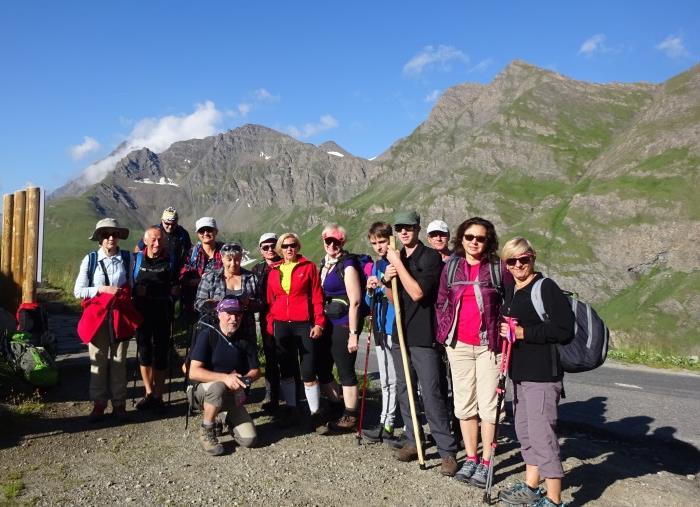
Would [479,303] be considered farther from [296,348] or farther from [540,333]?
[296,348]

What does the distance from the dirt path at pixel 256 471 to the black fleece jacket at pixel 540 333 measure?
4.51 feet

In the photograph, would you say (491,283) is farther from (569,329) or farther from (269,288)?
(269,288)

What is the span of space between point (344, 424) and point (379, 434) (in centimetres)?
49

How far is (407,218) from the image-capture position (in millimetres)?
5844

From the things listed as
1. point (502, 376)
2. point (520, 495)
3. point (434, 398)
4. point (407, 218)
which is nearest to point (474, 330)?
point (502, 376)

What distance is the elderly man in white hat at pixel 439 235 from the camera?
652cm

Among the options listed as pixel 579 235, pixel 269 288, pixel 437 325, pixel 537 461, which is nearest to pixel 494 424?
pixel 537 461

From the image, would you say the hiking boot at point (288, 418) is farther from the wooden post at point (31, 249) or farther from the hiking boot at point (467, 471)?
the wooden post at point (31, 249)

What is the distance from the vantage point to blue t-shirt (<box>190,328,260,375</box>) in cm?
641

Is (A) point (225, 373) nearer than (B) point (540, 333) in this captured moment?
No

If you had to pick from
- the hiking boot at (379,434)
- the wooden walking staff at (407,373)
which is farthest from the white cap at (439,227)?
the hiking boot at (379,434)

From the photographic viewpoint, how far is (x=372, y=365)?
13914 millimetres

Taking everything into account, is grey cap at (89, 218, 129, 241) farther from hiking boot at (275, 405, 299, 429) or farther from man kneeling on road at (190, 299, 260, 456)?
hiking boot at (275, 405, 299, 429)

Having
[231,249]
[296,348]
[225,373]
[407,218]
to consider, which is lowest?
[225,373]
